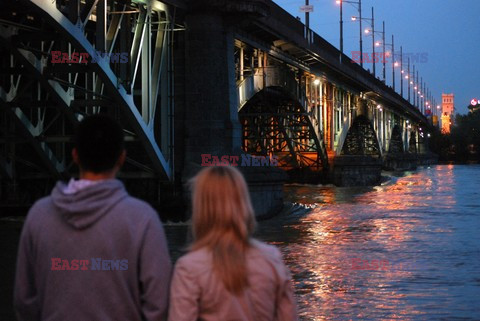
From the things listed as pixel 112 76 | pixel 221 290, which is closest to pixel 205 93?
pixel 112 76

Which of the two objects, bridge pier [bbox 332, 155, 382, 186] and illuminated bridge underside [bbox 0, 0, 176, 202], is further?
bridge pier [bbox 332, 155, 382, 186]

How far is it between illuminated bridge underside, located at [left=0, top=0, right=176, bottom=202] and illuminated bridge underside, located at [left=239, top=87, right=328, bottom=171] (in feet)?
43.8

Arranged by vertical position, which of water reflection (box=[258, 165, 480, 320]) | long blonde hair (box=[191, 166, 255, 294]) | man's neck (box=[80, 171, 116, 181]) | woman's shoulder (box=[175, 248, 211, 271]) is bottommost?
water reflection (box=[258, 165, 480, 320])

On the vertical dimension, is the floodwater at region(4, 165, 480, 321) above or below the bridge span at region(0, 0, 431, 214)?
below

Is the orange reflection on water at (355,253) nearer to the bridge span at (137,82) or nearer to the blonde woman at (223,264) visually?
the bridge span at (137,82)

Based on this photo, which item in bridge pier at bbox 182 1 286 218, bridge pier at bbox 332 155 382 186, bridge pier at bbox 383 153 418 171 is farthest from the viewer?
bridge pier at bbox 383 153 418 171

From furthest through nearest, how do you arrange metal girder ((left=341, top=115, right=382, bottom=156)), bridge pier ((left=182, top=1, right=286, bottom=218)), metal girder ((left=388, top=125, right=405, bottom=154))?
1. metal girder ((left=388, top=125, right=405, bottom=154))
2. metal girder ((left=341, top=115, right=382, bottom=156))
3. bridge pier ((left=182, top=1, right=286, bottom=218))

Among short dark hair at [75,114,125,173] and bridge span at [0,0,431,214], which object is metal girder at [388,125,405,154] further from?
short dark hair at [75,114,125,173]

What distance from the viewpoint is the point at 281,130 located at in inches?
1592

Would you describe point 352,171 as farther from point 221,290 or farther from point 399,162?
point 221,290

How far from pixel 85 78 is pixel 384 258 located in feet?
30.9

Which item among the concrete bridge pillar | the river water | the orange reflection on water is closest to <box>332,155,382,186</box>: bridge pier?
the orange reflection on water

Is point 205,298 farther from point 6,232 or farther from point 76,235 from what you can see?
point 6,232

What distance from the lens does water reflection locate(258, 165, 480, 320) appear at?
9.96 metres
